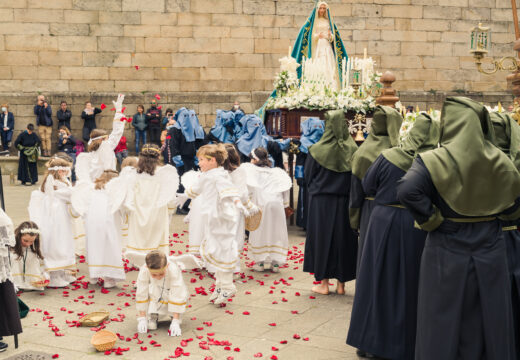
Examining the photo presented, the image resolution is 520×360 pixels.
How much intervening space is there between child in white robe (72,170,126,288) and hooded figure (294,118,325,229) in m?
3.31

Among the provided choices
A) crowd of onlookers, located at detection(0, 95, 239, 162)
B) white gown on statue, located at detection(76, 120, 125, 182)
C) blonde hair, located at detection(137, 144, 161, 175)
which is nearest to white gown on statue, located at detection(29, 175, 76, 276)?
blonde hair, located at detection(137, 144, 161, 175)

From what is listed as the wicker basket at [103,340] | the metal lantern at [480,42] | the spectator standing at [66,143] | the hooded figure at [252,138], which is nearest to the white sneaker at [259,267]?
the hooded figure at [252,138]

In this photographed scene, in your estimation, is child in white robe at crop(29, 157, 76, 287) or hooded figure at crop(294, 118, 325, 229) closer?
child in white robe at crop(29, 157, 76, 287)

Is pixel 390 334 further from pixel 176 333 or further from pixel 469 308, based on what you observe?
pixel 176 333

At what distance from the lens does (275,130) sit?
11.4 meters

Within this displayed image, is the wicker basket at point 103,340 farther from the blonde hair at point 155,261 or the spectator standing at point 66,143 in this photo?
the spectator standing at point 66,143

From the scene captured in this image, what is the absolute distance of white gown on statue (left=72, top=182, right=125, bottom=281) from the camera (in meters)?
7.29

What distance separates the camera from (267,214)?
26.9ft

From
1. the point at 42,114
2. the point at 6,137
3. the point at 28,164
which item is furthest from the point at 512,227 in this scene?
the point at 6,137

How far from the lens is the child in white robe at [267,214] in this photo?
8.05 metres

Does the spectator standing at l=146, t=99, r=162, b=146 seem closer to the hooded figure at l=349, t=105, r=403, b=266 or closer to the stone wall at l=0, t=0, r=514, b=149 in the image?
the stone wall at l=0, t=0, r=514, b=149

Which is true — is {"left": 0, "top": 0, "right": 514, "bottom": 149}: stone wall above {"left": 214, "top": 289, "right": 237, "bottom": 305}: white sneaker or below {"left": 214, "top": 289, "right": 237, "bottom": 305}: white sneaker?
above

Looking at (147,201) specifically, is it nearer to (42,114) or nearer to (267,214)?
(267,214)

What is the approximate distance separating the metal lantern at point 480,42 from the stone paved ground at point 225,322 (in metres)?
3.03
